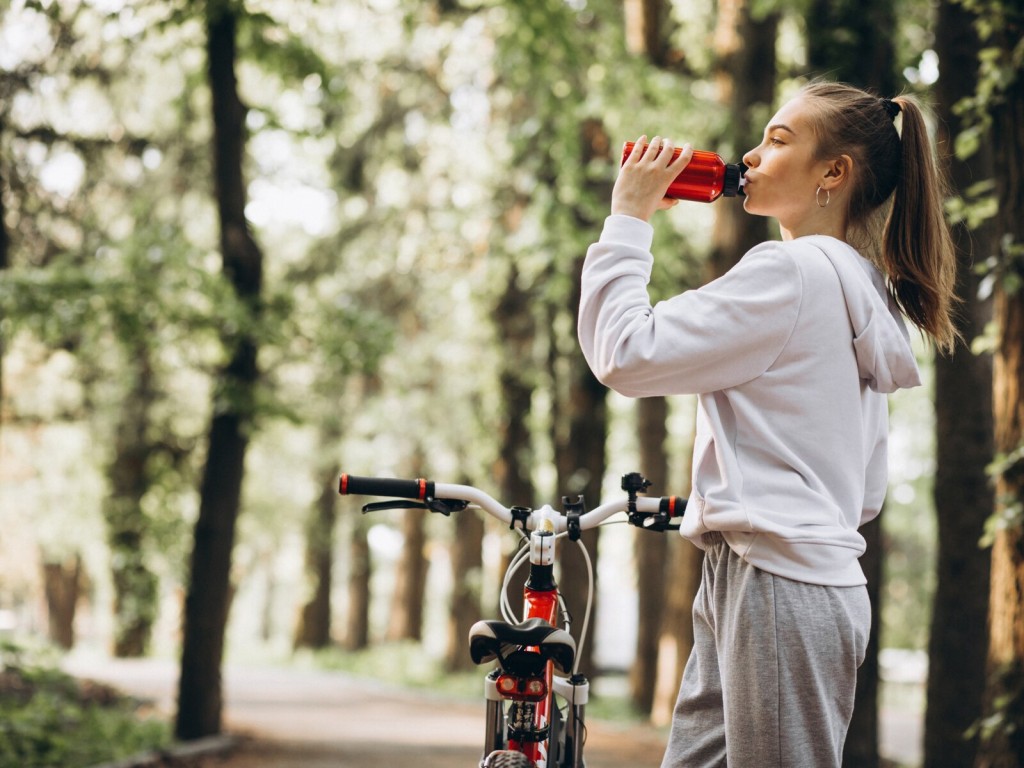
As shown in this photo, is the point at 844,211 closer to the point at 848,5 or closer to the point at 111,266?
the point at 848,5

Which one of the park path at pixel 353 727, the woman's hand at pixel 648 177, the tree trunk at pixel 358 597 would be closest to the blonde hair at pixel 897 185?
the woman's hand at pixel 648 177

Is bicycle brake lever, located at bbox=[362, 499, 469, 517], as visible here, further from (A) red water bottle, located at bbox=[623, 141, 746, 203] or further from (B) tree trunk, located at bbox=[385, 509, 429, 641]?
(B) tree trunk, located at bbox=[385, 509, 429, 641]

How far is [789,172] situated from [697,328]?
1.58 ft

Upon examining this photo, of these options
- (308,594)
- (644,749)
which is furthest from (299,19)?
(308,594)

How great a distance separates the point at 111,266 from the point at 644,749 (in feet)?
22.6

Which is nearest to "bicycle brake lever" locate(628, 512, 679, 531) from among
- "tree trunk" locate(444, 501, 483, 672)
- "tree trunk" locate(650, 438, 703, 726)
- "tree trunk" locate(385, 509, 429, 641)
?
"tree trunk" locate(650, 438, 703, 726)

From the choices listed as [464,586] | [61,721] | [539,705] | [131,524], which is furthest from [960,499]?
[464,586]

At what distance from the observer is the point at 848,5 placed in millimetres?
7910

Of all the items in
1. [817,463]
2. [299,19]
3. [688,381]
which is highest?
[299,19]

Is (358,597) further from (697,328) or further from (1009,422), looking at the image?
(697,328)

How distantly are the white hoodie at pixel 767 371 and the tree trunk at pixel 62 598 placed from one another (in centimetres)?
2978

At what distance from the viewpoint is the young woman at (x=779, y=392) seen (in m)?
2.21

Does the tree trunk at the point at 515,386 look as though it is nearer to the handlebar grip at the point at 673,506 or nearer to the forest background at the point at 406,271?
the forest background at the point at 406,271

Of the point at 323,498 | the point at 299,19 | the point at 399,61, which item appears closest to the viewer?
the point at 299,19
